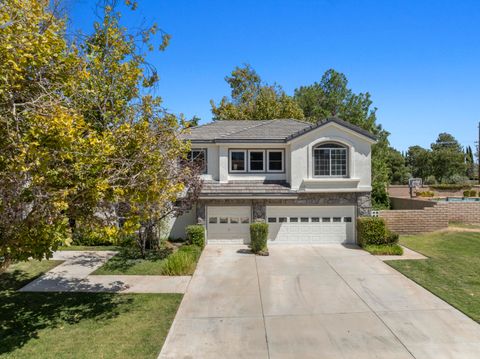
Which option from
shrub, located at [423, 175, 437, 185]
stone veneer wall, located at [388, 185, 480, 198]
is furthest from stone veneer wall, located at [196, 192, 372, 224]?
shrub, located at [423, 175, 437, 185]

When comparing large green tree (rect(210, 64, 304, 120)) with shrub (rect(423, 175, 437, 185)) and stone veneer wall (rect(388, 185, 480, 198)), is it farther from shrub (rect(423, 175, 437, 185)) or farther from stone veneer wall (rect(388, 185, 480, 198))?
Answer: shrub (rect(423, 175, 437, 185))

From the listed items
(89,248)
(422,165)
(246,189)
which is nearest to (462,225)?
(246,189)

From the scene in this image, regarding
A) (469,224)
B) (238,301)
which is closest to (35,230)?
(238,301)

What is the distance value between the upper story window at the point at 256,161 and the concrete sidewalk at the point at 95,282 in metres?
7.62

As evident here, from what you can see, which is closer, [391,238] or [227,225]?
[391,238]

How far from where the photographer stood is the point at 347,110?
99.8ft

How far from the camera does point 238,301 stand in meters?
9.20

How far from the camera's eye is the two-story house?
53.3 ft

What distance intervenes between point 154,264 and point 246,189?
6010mm

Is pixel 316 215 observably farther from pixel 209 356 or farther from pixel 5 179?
pixel 5 179

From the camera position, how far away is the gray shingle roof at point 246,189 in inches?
637

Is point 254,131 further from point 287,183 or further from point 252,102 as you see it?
point 252,102

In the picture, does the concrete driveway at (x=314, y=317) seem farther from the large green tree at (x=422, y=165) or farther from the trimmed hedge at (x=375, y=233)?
the large green tree at (x=422, y=165)

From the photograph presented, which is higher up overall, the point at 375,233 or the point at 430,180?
the point at 430,180
